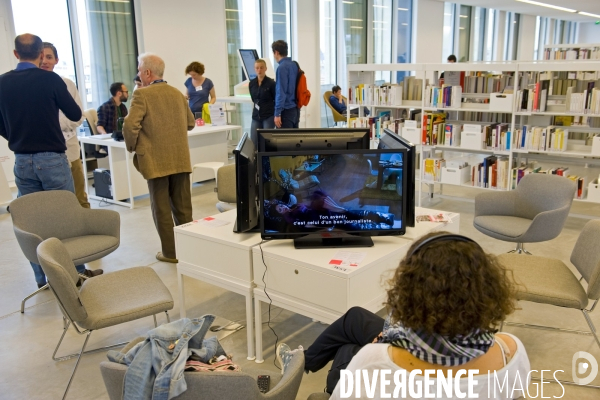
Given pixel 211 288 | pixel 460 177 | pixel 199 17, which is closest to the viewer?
pixel 211 288

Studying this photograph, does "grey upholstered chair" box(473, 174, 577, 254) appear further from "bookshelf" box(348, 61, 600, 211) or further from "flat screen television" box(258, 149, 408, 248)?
"flat screen television" box(258, 149, 408, 248)

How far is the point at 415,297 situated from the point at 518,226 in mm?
2940

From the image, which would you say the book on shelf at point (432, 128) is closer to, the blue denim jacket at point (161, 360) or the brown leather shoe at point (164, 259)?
the brown leather shoe at point (164, 259)

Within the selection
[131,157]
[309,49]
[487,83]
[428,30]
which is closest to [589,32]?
[428,30]

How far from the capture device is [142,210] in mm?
6336

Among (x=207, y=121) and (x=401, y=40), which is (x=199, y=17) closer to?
(x=207, y=121)

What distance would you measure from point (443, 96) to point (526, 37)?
1557 cm

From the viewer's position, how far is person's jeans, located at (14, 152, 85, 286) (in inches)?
155

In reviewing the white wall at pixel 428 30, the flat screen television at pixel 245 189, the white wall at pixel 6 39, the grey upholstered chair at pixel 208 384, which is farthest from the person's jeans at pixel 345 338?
the white wall at pixel 428 30

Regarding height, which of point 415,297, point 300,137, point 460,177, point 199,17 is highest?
point 199,17

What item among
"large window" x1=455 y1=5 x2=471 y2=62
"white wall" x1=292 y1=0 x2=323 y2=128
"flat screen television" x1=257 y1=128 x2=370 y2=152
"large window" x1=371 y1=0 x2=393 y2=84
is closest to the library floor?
"flat screen television" x1=257 y1=128 x2=370 y2=152

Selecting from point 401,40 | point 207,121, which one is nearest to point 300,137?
point 207,121

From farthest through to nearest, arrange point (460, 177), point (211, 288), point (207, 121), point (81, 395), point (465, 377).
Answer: point (207, 121) → point (460, 177) → point (211, 288) → point (81, 395) → point (465, 377)

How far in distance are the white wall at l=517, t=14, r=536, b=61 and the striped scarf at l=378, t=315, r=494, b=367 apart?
19609 mm
